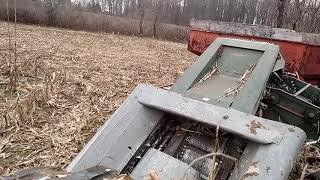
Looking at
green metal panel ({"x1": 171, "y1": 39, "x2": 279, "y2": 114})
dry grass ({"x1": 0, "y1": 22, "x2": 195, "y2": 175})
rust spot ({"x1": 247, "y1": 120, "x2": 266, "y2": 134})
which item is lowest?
dry grass ({"x1": 0, "y1": 22, "x2": 195, "y2": 175})

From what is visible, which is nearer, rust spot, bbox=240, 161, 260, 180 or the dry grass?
rust spot, bbox=240, 161, 260, 180

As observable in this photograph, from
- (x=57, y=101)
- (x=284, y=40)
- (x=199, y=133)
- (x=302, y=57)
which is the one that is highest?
(x=284, y=40)

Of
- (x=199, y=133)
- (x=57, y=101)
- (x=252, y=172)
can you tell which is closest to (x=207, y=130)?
(x=199, y=133)

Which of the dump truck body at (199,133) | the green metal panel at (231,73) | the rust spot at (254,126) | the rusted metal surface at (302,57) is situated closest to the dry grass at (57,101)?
the dump truck body at (199,133)

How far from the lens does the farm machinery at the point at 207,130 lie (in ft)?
7.32

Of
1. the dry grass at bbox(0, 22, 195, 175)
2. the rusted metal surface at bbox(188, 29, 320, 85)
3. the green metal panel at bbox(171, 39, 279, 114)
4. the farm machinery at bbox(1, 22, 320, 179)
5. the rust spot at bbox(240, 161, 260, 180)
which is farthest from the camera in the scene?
the rusted metal surface at bbox(188, 29, 320, 85)

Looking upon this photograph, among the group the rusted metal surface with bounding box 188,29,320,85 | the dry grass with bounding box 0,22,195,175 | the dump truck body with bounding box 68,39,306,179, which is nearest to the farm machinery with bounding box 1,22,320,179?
the dump truck body with bounding box 68,39,306,179

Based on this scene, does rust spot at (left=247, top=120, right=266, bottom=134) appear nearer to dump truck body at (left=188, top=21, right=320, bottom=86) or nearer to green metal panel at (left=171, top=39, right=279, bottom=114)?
green metal panel at (left=171, top=39, right=279, bottom=114)

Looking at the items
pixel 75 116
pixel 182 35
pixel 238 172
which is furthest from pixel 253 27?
pixel 182 35

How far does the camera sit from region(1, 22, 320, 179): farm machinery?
2.23 metres

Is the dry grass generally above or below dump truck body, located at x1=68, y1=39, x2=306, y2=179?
below

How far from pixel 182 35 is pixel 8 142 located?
19.4 meters

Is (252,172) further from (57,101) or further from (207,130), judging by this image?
(57,101)

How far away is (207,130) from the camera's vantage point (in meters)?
2.74
